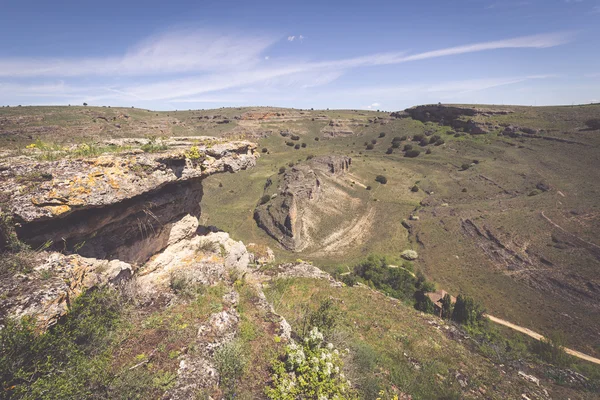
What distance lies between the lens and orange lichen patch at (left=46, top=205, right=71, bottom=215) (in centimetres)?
623

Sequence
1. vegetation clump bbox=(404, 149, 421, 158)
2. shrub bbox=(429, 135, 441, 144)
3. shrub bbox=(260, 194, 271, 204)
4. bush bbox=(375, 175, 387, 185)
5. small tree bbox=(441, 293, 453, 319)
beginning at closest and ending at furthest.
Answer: small tree bbox=(441, 293, 453, 319)
shrub bbox=(260, 194, 271, 204)
bush bbox=(375, 175, 387, 185)
vegetation clump bbox=(404, 149, 421, 158)
shrub bbox=(429, 135, 441, 144)

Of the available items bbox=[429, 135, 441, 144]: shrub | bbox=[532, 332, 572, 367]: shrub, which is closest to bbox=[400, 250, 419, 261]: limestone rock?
bbox=[532, 332, 572, 367]: shrub

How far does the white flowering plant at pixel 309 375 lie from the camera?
5305mm

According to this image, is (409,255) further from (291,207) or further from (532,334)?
(291,207)

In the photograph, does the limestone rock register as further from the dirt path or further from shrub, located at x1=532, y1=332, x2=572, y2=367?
shrub, located at x1=532, y1=332, x2=572, y2=367

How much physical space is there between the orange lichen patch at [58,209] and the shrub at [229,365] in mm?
5072

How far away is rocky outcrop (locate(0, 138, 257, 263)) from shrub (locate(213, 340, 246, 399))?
17.1 ft

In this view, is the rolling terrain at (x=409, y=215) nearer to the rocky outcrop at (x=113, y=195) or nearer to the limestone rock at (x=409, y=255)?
the rocky outcrop at (x=113, y=195)

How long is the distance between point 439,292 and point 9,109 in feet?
335

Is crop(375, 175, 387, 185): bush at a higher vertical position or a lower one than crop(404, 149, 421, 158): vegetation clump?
lower

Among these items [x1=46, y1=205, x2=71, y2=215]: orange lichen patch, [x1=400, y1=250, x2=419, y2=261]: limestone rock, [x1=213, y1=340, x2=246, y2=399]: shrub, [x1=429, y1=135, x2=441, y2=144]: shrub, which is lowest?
[x1=400, y1=250, x2=419, y2=261]: limestone rock

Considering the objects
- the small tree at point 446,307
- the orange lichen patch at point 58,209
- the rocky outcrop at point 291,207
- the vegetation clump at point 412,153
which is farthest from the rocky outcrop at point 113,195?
the vegetation clump at point 412,153

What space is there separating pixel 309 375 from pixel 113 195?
718 cm

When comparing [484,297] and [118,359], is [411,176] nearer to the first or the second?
[484,297]
